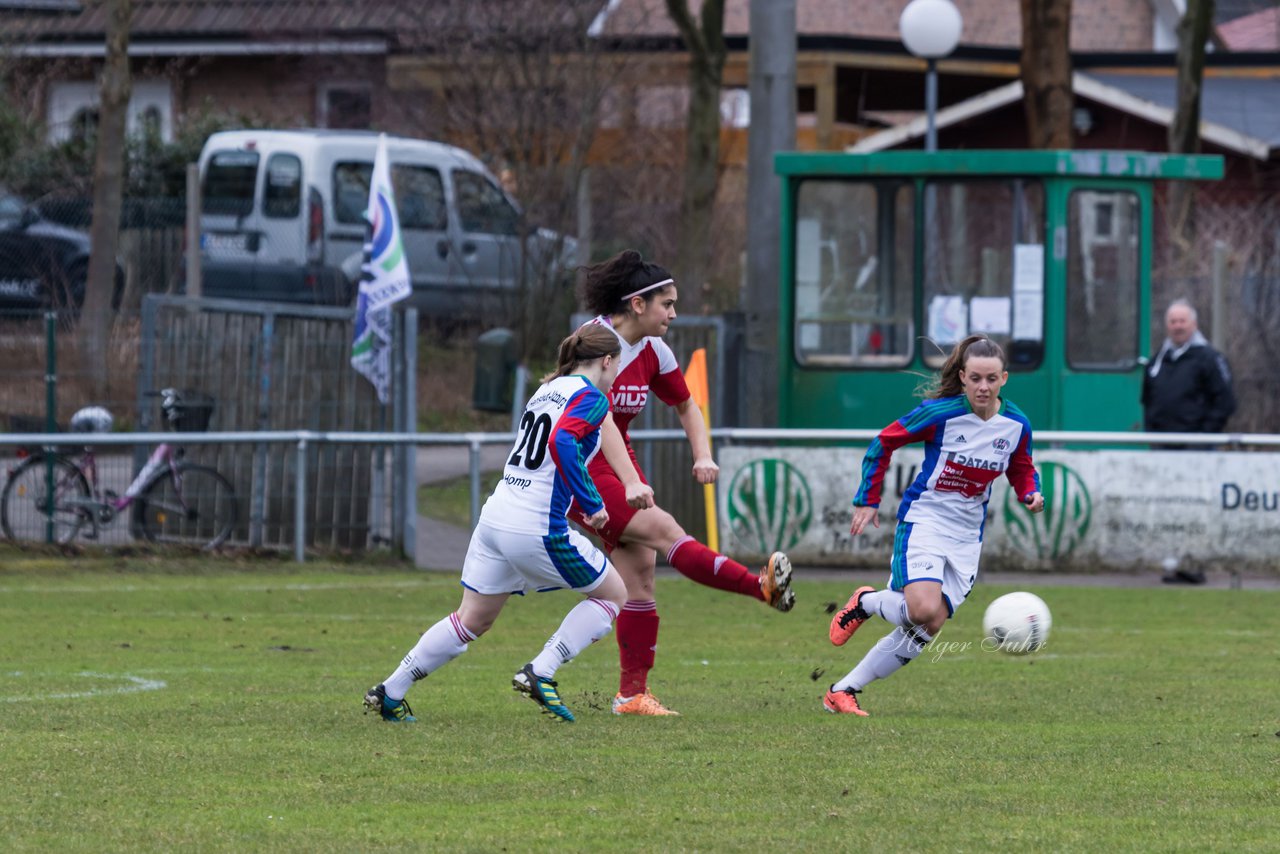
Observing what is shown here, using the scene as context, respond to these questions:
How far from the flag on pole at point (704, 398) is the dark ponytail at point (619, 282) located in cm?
637

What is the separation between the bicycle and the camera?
1516 cm

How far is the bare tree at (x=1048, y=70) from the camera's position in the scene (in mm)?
20938

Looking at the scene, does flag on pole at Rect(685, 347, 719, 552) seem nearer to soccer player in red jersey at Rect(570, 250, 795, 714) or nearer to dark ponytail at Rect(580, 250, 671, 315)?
soccer player in red jersey at Rect(570, 250, 795, 714)

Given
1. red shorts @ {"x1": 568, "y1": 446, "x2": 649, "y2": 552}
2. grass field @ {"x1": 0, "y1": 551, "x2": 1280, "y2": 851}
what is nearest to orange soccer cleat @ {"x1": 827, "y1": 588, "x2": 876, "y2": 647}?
grass field @ {"x1": 0, "y1": 551, "x2": 1280, "y2": 851}

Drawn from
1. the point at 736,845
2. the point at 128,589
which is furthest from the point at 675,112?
the point at 736,845

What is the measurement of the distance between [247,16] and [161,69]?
237 centimetres

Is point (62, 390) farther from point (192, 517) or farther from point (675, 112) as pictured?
point (675, 112)

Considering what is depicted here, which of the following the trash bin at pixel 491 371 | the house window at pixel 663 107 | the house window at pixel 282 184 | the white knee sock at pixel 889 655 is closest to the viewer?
the white knee sock at pixel 889 655

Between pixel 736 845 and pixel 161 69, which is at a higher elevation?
pixel 161 69

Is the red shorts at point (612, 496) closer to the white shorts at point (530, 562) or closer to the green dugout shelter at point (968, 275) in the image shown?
the white shorts at point (530, 562)

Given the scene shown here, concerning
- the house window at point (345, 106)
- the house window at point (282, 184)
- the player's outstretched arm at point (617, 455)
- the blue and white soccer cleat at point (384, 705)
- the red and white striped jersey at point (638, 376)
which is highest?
the house window at point (345, 106)

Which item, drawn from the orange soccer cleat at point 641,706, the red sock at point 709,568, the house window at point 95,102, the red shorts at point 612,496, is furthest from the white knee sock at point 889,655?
the house window at point 95,102

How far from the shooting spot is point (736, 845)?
5664 mm

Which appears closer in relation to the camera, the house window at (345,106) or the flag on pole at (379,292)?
the flag on pole at (379,292)
